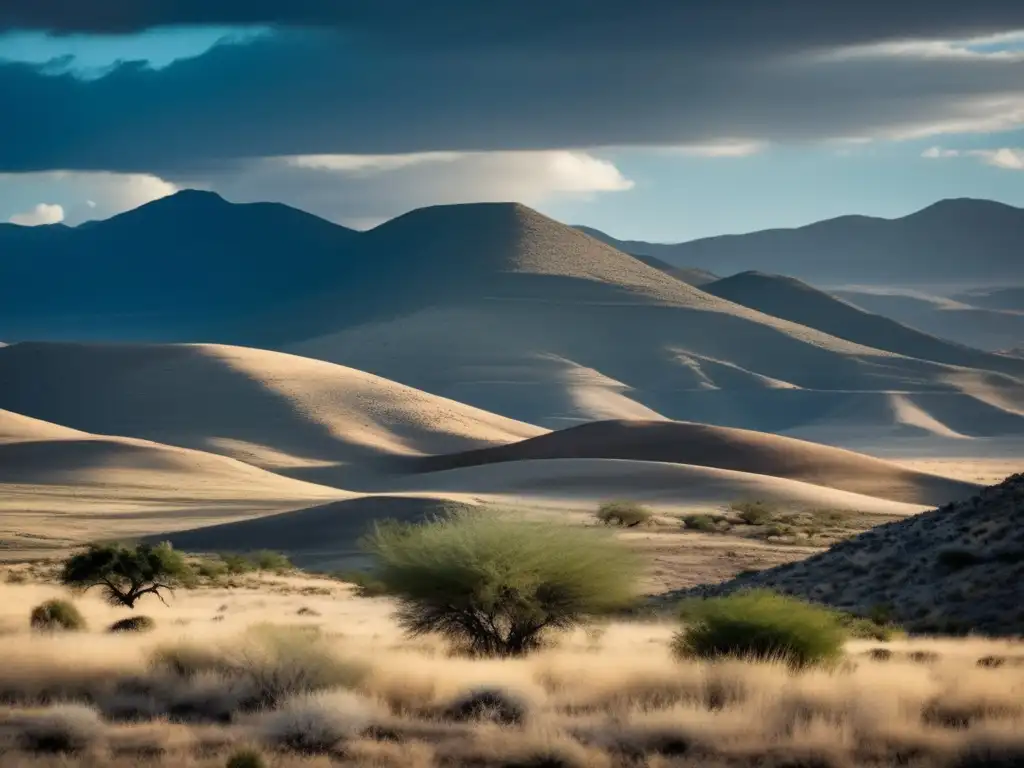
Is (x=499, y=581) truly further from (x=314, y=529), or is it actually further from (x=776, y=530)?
(x=314, y=529)

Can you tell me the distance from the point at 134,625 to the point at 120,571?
11.7 metres

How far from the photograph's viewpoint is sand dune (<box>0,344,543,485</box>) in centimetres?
13038

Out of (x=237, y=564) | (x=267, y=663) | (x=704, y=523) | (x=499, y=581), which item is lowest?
(x=237, y=564)

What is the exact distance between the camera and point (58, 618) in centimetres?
2523

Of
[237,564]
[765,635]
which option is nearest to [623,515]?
[237,564]

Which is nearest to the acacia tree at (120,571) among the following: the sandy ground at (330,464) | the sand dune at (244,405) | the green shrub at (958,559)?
the sandy ground at (330,464)

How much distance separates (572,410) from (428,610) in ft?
549

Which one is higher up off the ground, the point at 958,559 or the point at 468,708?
the point at 468,708

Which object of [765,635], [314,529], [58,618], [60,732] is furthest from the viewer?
[314,529]

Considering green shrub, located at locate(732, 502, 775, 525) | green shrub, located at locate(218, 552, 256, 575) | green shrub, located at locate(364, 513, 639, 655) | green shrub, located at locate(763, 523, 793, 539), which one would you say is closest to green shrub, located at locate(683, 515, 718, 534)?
green shrub, located at locate(763, 523, 793, 539)

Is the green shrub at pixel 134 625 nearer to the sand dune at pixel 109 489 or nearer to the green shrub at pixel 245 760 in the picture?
the green shrub at pixel 245 760

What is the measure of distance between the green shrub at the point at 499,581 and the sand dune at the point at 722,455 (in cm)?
7554

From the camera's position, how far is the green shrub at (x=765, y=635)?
19.2 metres

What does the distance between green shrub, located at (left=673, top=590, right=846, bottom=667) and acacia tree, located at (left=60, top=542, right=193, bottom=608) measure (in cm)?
1895
